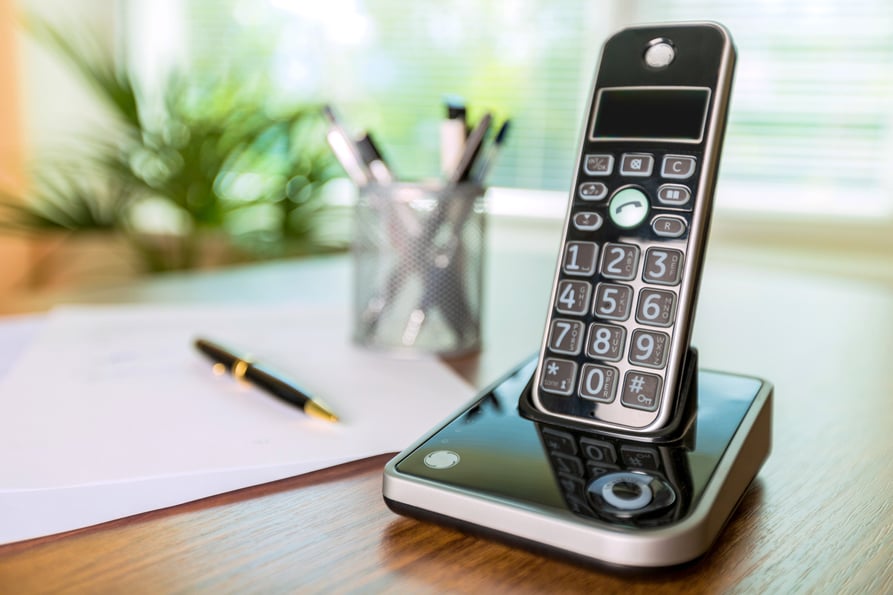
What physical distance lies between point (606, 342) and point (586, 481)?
0.09 meters

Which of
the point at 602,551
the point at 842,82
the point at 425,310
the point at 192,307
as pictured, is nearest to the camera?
the point at 602,551

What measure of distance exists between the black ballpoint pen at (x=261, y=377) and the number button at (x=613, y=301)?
0.46 feet

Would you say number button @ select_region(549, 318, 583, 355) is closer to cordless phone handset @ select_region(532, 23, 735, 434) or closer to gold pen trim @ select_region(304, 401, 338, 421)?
cordless phone handset @ select_region(532, 23, 735, 434)

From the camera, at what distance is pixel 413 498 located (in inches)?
11.1

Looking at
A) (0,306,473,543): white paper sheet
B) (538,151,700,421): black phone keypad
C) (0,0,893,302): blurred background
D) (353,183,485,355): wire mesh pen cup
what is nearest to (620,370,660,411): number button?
(538,151,700,421): black phone keypad

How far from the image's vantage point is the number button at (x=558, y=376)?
0.35 metres

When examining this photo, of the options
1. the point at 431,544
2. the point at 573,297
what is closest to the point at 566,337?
the point at 573,297

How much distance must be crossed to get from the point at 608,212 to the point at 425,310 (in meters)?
0.20

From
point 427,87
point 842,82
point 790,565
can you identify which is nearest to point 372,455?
point 790,565

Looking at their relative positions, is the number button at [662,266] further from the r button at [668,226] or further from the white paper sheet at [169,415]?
the white paper sheet at [169,415]

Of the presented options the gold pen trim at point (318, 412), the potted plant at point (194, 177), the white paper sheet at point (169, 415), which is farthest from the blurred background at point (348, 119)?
the gold pen trim at point (318, 412)

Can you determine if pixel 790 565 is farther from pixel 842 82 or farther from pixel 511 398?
pixel 842 82

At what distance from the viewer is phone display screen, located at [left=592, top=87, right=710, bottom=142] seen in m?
0.36

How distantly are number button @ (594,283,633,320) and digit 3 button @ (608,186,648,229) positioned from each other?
0.03m
